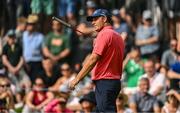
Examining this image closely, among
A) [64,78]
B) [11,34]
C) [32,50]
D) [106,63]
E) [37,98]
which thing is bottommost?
[37,98]

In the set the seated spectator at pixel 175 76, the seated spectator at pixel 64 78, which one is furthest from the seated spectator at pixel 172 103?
the seated spectator at pixel 64 78

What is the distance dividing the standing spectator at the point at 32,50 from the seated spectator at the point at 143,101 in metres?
3.16

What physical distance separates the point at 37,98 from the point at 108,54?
211 inches

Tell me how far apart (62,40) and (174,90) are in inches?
150

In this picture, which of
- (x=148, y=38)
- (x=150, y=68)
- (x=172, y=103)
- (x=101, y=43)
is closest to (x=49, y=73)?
(x=148, y=38)

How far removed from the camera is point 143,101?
51.3 ft

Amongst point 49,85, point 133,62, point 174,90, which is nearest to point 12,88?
point 49,85

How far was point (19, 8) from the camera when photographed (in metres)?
19.5

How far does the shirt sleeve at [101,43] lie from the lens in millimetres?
11312

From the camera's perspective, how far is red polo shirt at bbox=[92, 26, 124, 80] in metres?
11.3

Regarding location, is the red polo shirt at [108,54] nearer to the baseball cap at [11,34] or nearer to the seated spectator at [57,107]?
the seated spectator at [57,107]

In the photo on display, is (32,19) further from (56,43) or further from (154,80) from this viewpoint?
(154,80)

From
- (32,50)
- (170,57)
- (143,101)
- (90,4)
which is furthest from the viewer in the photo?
(90,4)

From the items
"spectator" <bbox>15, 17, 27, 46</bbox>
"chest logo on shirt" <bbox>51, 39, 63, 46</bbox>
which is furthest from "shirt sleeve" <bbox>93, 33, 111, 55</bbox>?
"spectator" <bbox>15, 17, 27, 46</bbox>
